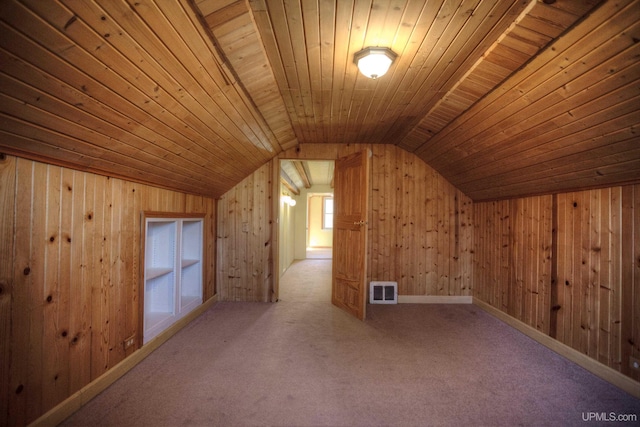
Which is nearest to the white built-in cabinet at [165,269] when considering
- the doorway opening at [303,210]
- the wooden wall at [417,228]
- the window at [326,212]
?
the doorway opening at [303,210]

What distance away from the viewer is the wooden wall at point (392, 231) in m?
4.22

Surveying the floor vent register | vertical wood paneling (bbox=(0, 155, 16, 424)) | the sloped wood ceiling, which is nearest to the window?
the floor vent register

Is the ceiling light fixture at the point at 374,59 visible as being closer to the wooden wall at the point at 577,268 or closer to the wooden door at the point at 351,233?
the wooden door at the point at 351,233

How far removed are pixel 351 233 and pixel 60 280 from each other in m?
2.81

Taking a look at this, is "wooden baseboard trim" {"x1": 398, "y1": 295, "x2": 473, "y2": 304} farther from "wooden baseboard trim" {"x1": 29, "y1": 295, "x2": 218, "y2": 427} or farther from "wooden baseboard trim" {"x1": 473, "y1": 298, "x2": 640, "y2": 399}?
"wooden baseboard trim" {"x1": 29, "y1": 295, "x2": 218, "y2": 427}

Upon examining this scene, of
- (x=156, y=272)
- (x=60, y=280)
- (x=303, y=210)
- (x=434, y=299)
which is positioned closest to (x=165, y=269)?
(x=156, y=272)

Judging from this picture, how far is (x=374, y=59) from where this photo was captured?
192 cm

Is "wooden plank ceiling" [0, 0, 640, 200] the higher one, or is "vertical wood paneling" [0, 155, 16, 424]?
"wooden plank ceiling" [0, 0, 640, 200]

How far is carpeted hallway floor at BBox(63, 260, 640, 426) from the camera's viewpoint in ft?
5.90

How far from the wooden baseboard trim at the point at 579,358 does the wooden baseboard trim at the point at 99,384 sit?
11.6 feet

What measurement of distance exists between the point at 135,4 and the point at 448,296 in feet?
14.4

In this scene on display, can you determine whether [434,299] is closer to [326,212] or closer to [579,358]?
[579,358]

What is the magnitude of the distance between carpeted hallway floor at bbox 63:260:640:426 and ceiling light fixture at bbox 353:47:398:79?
2135mm

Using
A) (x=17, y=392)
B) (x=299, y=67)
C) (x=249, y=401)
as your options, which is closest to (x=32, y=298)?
(x=17, y=392)
